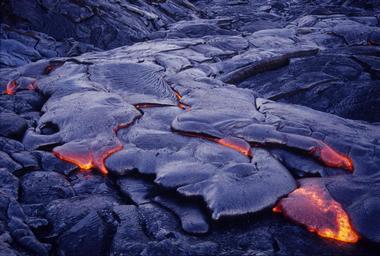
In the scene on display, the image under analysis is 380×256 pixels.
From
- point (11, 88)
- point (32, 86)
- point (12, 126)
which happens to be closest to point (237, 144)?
point (12, 126)

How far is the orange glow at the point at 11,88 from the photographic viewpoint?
144 inches

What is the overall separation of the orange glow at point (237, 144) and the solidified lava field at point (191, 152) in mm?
12

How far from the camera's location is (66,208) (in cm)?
200

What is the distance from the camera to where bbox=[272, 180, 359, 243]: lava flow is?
1800 mm

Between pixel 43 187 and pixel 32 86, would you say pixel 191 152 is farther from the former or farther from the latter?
pixel 32 86

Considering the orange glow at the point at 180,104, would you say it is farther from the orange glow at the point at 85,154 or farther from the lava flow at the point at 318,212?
the lava flow at the point at 318,212

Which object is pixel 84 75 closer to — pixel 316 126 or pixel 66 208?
pixel 66 208

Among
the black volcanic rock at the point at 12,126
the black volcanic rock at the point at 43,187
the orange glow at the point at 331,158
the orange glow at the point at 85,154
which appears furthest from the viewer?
the black volcanic rock at the point at 12,126

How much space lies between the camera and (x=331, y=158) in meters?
2.33

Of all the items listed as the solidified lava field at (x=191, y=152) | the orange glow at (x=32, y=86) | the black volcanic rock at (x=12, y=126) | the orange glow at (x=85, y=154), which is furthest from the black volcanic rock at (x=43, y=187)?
the orange glow at (x=32, y=86)

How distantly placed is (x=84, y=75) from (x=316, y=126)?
258 cm

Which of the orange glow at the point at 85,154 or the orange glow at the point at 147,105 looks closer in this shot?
the orange glow at the point at 85,154

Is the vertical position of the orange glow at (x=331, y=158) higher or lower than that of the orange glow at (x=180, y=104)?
higher

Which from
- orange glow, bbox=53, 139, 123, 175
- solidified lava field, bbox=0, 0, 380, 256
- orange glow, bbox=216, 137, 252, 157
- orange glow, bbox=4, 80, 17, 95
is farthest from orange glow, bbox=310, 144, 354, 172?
orange glow, bbox=4, 80, 17, 95
